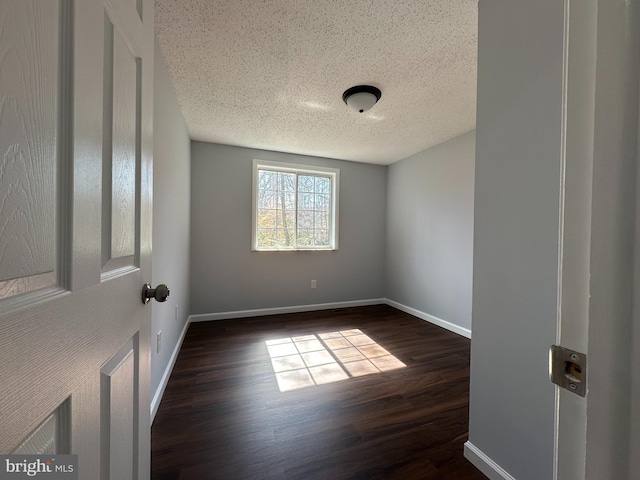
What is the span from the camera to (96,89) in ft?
1.60

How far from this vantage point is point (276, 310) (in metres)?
3.54

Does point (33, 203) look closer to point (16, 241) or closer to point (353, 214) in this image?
point (16, 241)

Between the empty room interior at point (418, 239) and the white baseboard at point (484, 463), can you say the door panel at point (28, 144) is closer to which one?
the empty room interior at point (418, 239)

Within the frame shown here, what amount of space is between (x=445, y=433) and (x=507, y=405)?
1.72 feet

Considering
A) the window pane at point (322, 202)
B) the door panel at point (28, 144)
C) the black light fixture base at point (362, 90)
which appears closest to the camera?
the door panel at point (28, 144)

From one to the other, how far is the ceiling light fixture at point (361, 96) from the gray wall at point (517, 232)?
0.84 m

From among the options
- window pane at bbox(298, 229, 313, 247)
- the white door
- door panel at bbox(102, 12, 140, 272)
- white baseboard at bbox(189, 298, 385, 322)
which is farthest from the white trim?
window pane at bbox(298, 229, 313, 247)

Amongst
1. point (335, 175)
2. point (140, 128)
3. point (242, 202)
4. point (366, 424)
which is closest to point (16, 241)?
point (140, 128)

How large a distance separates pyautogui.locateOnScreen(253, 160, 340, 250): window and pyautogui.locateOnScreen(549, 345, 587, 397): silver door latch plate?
3.35m

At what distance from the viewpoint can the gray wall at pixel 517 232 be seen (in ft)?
3.15

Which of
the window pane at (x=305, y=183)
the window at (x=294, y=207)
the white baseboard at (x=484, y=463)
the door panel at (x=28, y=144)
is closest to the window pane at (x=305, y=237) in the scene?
the window at (x=294, y=207)

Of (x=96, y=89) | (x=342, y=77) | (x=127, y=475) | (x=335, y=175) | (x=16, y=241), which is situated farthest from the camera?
(x=335, y=175)

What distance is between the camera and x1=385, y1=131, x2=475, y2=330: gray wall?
286cm

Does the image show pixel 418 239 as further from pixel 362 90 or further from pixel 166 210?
pixel 166 210
